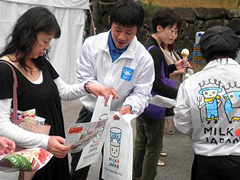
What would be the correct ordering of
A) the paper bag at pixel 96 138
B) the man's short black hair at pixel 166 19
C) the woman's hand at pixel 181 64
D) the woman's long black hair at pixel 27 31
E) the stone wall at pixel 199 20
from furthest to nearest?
the stone wall at pixel 199 20 → the woman's hand at pixel 181 64 → the man's short black hair at pixel 166 19 → the paper bag at pixel 96 138 → the woman's long black hair at pixel 27 31

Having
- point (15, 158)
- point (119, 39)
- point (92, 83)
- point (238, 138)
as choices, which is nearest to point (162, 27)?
point (119, 39)

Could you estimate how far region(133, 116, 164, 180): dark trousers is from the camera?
8.83 feet

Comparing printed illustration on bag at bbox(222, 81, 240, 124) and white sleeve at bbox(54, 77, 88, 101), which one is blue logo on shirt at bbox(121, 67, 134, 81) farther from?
printed illustration on bag at bbox(222, 81, 240, 124)

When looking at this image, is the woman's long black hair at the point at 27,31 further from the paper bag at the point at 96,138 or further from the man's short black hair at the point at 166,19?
the man's short black hair at the point at 166,19

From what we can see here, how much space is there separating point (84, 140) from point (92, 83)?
1.72 ft

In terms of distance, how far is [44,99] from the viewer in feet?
5.48

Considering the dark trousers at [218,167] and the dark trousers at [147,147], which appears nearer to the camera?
the dark trousers at [218,167]

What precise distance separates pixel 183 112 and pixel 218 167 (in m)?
0.39

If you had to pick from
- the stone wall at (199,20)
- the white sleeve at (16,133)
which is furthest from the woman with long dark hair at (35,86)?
the stone wall at (199,20)

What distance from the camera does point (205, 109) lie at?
5.98 feet

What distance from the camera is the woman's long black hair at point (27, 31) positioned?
5.29 ft

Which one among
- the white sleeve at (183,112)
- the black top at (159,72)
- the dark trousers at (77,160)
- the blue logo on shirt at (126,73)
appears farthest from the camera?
the black top at (159,72)

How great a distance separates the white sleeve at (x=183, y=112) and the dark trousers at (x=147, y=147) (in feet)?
2.18

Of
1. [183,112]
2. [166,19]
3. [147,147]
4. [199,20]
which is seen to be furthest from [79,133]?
[199,20]
